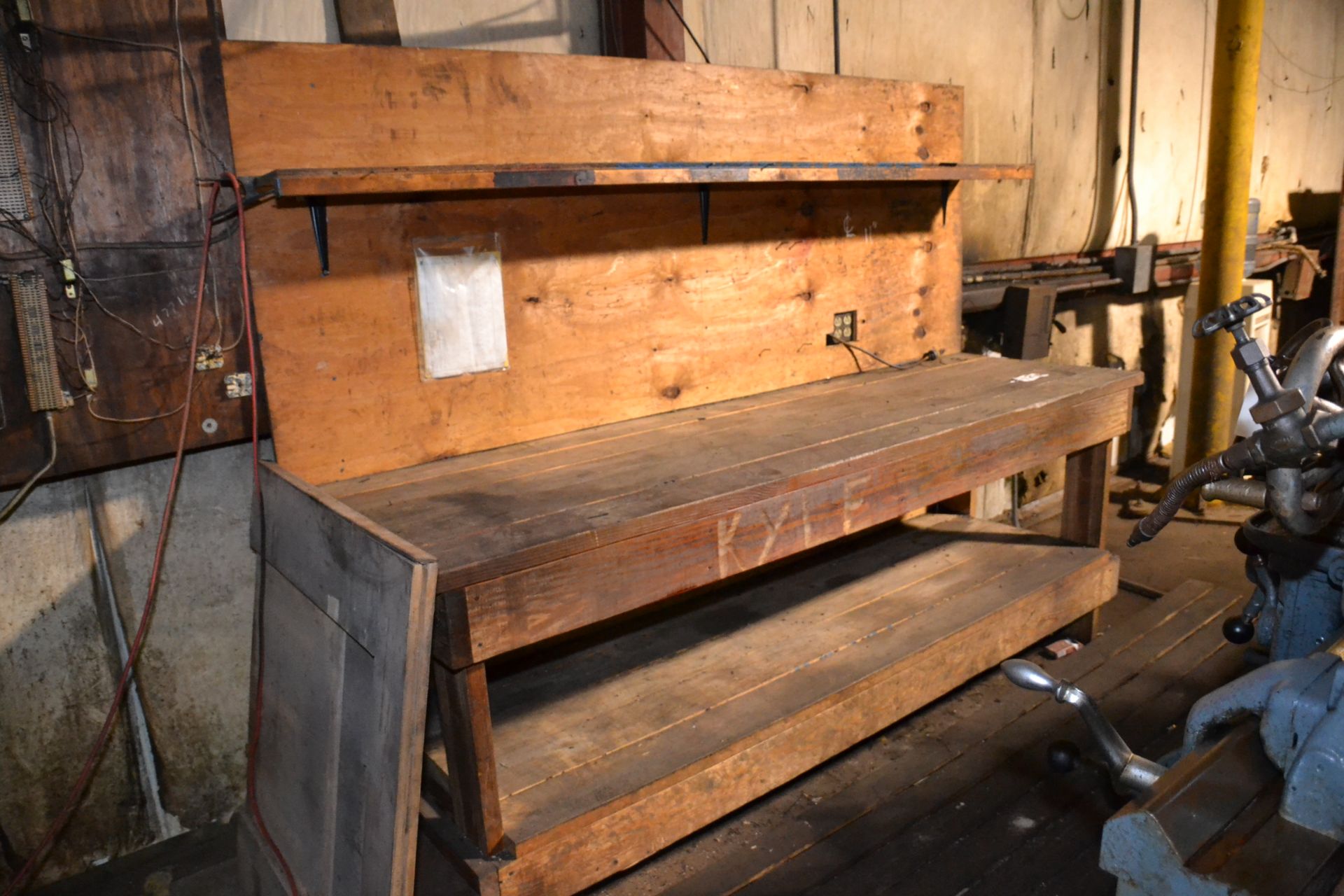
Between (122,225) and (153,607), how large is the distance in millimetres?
845

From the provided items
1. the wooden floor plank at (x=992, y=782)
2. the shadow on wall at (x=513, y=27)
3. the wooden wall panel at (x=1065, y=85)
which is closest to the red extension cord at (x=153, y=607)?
the shadow on wall at (x=513, y=27)

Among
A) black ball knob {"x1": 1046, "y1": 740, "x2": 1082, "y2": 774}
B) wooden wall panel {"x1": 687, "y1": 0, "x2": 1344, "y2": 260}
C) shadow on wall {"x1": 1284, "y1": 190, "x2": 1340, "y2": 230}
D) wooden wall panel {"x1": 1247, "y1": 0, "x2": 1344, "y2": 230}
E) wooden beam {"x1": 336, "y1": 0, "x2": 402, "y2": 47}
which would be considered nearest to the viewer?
black ball knob {"x1": 1046, "y1": 740, "x2": 1082, "y2": 774}

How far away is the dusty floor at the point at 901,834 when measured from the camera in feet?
6.19

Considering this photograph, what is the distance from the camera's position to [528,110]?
2090 mm

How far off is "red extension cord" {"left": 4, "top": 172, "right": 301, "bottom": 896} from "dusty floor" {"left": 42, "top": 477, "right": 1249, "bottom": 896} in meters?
0.20

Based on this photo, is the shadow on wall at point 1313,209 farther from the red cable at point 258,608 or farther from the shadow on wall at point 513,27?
the red cable at point 258,608

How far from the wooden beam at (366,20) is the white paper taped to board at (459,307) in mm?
536

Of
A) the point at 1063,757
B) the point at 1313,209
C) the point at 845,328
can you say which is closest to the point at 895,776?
the point at 1063,757

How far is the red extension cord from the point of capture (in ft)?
5.82

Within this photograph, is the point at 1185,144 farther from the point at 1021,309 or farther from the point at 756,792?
the point at 756,792

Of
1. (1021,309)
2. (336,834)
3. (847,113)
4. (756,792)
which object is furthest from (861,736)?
(1021,309)

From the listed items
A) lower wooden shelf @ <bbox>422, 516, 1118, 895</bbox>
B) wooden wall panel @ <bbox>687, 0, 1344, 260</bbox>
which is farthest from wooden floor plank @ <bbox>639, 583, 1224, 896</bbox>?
wooden wall panel @ <bbox>687, 0, 1344, 260</bbox>

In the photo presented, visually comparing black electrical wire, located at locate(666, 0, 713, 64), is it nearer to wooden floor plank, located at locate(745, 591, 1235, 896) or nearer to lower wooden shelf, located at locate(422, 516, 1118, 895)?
lower wooden shelf, located at locate(422, 516, 1118, 895)

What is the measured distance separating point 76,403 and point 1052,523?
12.1 ft
